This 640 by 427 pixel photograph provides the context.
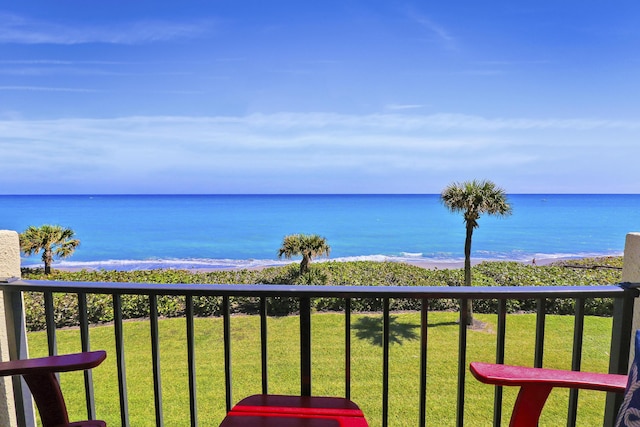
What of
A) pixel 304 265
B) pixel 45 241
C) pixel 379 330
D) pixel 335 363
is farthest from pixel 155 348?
pixel 45 241

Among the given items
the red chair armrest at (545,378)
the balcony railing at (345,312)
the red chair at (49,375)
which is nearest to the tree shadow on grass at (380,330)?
the balcony railing at (345,312)

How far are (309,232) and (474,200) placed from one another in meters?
28.5

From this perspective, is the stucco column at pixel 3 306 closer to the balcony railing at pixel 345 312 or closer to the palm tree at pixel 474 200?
the balcony railing at pixel 345 312

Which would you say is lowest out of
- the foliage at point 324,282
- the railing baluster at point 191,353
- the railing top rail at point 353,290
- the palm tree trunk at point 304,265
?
the foliage at point 324,282

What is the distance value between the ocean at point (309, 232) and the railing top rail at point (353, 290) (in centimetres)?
1806

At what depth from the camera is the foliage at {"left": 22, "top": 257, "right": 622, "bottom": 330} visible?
9430mm

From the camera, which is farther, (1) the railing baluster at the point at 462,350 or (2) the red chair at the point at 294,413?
(1) the railing baluster at the point at 462,350

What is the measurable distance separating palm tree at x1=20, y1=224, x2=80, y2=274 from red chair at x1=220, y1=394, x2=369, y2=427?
563 inches

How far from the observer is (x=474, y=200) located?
10016 mm

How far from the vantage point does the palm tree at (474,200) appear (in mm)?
9805

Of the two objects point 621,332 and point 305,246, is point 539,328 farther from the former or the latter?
point 305,246

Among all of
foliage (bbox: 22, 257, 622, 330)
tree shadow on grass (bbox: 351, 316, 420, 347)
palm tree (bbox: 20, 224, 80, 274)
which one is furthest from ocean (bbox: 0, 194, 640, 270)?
tree shadow on grass (bbox: 351, 316, 420, 347)

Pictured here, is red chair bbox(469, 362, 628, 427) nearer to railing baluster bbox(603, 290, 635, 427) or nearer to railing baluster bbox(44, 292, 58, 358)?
railing baluster bbox(603, 290, 635, 427)

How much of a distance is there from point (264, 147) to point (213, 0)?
3919cm
